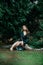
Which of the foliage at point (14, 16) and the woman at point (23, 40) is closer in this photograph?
the woman at point (23, 40)

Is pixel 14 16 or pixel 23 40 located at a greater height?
pixel 14 16

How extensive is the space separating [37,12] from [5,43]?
2.83 m

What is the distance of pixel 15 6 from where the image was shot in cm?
1786

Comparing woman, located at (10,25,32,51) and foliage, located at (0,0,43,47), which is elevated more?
foliage, located at (0,0,43,47)

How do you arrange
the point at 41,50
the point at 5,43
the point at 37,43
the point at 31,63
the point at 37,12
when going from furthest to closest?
the point at 37,12, the point at 5,43, the point at 37,43, the point at 41,50, the point at 31,63

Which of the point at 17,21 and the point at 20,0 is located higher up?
the point at 20,0

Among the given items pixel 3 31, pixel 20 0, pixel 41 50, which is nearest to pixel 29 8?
pixel 20 0

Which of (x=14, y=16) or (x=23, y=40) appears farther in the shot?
(x=14, y=16)

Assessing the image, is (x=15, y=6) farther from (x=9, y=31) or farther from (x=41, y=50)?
(x=41, y=50)

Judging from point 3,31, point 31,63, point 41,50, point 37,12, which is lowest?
point 31,63

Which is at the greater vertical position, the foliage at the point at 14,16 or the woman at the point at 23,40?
the foliage at the point at 14,16

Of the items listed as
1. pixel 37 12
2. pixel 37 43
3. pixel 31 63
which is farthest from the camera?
pixel 37 12

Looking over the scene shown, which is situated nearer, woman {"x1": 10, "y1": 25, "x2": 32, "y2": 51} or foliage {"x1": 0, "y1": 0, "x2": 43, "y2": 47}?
woman {"x1": 10, "y1": 25, "x2": 32, "y2": 51}

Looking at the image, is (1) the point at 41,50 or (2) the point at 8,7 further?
(2) the point at 8,7
